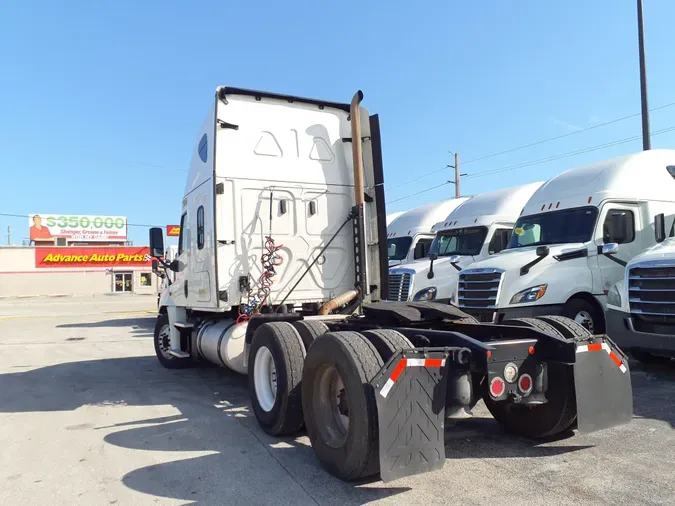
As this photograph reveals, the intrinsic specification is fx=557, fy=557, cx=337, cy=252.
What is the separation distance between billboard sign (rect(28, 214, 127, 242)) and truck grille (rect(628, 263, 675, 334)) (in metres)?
59.1

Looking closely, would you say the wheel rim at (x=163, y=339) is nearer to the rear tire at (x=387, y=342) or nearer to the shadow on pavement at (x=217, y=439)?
the shadow on pavement at (x=217, y=439)

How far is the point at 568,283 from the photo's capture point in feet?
29.7

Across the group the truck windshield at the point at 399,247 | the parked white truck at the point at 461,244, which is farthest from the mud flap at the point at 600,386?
the truck windshield at the point at 399,247

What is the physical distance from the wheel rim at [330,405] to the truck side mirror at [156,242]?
5112 millimetres

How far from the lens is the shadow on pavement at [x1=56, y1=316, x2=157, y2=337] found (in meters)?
17.2

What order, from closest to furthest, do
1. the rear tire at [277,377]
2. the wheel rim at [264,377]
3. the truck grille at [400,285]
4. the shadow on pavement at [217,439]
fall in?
1. the shadow on pavement at [217,439]
2. the rear tire at [277,377]
3. the wheel rim at [264,377]
4. the truck grille at [400,285]

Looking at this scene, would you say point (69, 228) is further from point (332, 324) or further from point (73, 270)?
point (332, 324)

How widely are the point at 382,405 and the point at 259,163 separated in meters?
4.34

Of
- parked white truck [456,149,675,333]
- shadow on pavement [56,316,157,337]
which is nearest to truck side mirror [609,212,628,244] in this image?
parked white truck [456,149,675,333]

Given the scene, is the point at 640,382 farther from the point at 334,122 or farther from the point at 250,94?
the point at 250,94

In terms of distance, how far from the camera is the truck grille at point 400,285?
12.3 meters

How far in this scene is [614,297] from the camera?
8477 millimetres

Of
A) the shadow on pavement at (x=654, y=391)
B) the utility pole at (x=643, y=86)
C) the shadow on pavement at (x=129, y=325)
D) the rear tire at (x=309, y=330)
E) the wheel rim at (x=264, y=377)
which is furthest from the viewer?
the shadow on pavement at (x=129, y=325)

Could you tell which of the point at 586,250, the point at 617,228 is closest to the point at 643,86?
the point at 617,228
